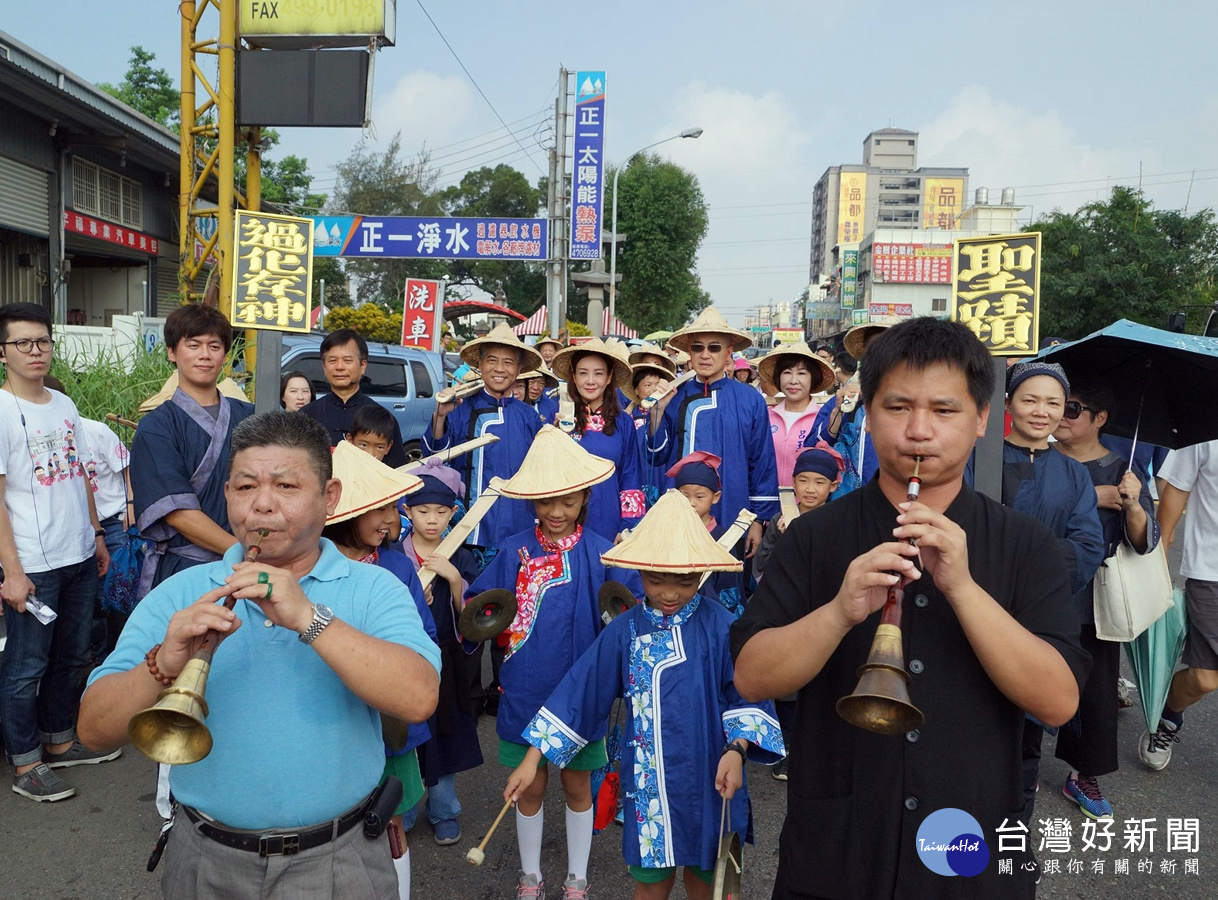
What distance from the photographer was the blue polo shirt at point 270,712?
1.80m

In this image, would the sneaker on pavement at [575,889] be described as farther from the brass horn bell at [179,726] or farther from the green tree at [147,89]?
the green tree at [147,89]

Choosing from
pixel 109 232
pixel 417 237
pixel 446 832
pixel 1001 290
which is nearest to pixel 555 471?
pixel 446 832

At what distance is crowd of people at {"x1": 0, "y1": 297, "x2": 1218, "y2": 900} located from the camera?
1691 millimetres

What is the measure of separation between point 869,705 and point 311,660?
1118 millimetres

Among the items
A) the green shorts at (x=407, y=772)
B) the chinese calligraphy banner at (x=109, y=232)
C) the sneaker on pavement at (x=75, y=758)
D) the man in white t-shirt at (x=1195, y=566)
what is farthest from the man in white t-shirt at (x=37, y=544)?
the chinese calligraphy banner at (x=109, y=232)

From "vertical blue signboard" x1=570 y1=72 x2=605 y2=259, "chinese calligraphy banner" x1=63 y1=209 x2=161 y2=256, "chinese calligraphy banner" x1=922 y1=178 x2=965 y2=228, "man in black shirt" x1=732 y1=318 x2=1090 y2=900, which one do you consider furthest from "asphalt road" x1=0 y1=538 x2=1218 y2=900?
"chinese calligraphy banner" x1=922 y1=178 x2=965 y2=228

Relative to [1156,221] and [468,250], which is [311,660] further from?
[1156,221]

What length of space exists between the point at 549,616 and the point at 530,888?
978mm

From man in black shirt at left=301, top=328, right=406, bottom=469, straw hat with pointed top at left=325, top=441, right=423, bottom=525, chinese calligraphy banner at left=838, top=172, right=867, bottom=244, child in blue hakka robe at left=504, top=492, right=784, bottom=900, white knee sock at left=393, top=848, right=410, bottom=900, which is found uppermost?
chinese calligraphy banner at left=838, top=172, right=867, bottom=244

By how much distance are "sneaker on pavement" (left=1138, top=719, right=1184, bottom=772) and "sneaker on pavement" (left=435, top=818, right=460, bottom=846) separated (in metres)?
3.48

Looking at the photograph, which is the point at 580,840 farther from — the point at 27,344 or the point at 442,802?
the point at 27,344

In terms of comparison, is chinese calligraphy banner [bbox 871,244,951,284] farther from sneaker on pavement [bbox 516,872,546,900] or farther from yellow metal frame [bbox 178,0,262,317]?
sneaker on pavement [bbox 516,872,546,900]

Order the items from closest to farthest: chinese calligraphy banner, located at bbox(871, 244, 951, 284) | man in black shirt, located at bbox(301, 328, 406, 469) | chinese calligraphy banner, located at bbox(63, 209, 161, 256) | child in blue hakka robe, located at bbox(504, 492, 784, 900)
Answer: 1. child in blue hakka robe, located at bbox(504, 492, 784, 900)
2. man in black shirt, located at bbox(301, 328, 406, 469)
3. chinese calligraphy banner, located at bbox(63, 209, 161, 256)
4. chinese calligraphy banner, located at bbox(871, 244, 951, 284)

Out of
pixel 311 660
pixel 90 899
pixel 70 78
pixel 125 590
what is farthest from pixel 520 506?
pixel 70 78
